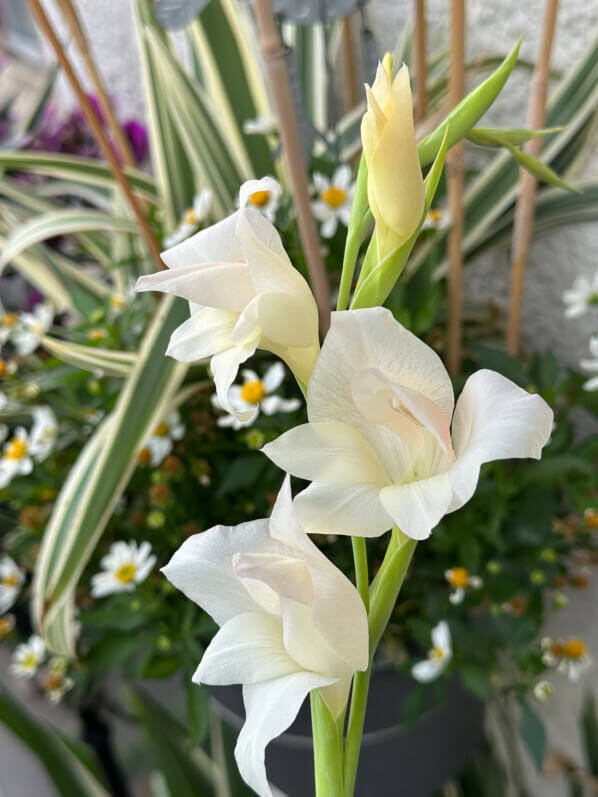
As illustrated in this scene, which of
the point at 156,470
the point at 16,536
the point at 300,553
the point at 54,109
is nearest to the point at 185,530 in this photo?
the point at 156,470

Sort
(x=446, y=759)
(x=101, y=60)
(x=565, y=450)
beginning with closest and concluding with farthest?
(x=565, y=450), (x=446, y=759), (x=101, y=60)

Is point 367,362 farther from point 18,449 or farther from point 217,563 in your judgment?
point 18,449

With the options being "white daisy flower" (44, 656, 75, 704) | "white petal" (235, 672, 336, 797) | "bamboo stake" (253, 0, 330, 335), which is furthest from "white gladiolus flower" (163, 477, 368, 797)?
"white daisy flower" (44, 656, 75, 704)

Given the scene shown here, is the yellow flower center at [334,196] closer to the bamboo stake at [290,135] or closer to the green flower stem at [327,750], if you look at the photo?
the bamboo stake at [290,135]

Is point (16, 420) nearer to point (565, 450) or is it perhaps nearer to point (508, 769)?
point (565, 450)

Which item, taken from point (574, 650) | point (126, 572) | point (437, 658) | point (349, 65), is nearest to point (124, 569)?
point (126, 572)

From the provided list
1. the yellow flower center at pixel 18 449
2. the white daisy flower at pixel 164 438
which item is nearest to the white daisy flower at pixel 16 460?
the yellow flower center at pixel 18 449
